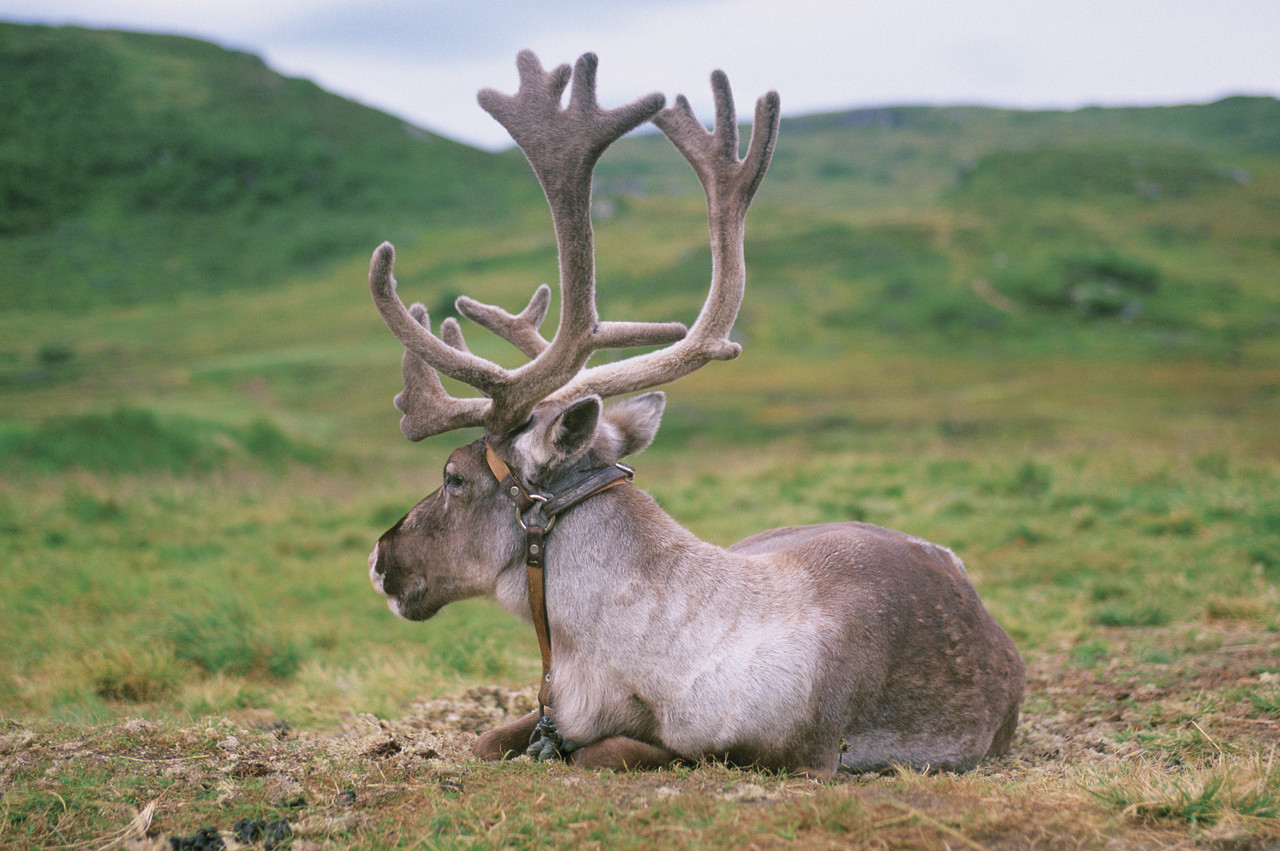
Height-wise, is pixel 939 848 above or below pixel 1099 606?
above

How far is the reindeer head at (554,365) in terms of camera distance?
4586 mm

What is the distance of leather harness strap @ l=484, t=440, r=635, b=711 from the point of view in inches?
182

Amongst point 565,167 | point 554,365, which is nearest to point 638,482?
point 554,365

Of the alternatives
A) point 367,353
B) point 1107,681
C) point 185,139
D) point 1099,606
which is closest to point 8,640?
point 1107,681

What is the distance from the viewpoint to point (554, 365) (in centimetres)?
479

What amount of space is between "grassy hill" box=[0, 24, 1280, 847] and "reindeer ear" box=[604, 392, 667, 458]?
167 centimetres

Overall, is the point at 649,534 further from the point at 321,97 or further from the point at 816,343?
the point at 321,97

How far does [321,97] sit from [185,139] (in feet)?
72.9

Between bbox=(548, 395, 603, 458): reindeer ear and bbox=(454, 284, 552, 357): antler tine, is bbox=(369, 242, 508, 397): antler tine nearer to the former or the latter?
bbox=(548, 395, 603, 458): reindeer ear

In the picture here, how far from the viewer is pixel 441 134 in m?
106

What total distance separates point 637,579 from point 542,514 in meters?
0.57

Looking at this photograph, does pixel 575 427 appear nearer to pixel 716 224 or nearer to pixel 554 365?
pixel 554 365

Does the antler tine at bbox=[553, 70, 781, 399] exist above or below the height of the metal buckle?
above

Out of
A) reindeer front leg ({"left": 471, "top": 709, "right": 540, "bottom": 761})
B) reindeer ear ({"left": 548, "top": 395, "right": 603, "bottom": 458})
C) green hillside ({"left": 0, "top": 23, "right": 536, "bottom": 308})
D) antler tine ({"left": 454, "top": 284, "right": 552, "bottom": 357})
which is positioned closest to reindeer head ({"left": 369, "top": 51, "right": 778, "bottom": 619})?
reindeer ear ({"left": 548, "top": 395, "right": 603, "bottom": 458})
